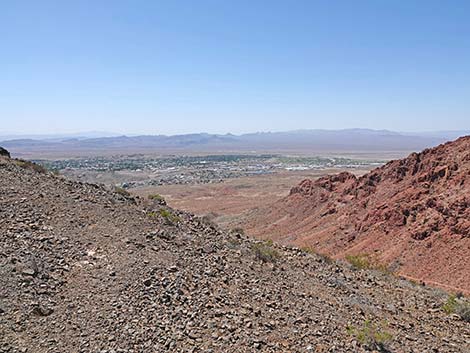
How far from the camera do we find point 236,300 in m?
8.70

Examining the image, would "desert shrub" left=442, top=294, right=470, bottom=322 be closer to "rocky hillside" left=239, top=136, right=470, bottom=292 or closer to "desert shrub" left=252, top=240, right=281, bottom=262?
"desert shrub" left=252, top=240, right=281, bottom=262

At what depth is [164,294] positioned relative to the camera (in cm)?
821

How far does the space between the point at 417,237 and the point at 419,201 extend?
15.8 feet

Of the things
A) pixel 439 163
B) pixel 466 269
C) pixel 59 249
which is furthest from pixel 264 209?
pixel 59 249

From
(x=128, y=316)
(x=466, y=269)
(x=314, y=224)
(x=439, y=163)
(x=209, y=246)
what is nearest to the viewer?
(x=128, y=316)

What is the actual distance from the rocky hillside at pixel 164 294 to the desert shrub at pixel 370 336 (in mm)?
31

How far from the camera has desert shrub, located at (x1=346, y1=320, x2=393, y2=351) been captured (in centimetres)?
825

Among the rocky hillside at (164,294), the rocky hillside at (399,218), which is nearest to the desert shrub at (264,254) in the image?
the rocky hillside at (164,294)

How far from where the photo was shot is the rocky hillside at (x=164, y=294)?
703 centimetres

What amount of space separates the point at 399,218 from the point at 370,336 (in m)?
22.6

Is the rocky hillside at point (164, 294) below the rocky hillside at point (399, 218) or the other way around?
the other way around

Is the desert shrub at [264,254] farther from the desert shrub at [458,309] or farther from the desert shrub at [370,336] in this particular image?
the desert shrub at [458,309]

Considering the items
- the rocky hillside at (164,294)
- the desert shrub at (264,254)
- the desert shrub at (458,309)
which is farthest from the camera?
the desert shrub at (264,254)

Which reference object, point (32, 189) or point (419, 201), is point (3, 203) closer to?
point (32, 189)
